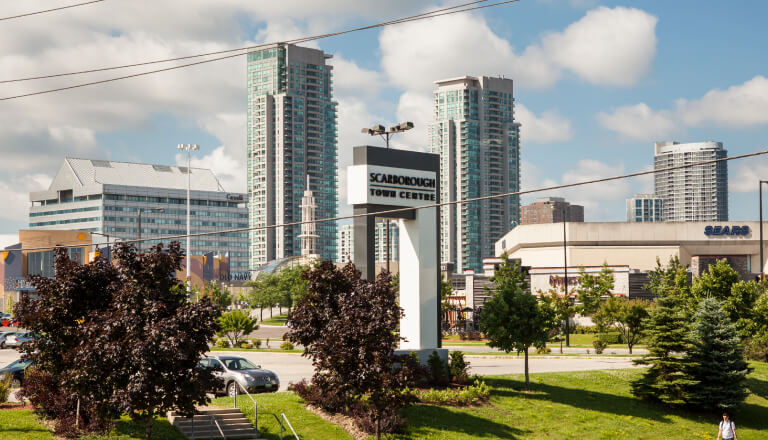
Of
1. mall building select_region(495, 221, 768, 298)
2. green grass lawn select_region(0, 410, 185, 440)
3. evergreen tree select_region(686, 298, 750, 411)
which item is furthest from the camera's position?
mall building select_region(495, 221, 768, 298)

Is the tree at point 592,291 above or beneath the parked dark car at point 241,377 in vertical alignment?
above

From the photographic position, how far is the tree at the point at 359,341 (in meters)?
24.2

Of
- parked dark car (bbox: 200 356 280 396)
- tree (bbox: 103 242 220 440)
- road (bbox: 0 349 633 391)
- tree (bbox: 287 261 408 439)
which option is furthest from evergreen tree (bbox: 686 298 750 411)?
tree (bbox: 103 242 220 440)

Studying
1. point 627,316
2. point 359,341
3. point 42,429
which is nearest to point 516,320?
point 359,341

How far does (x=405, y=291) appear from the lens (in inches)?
1298

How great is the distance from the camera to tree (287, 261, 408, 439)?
79.3 ft

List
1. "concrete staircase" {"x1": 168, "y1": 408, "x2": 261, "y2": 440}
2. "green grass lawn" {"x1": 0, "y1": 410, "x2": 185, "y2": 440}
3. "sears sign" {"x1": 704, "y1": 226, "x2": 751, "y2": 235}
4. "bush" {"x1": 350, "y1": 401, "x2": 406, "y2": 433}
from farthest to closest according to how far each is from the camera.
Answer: "sears sign" {"x1": 704, "y1": 226, "x2": 751, "y2": 235}, "bush" {"x1": 350, "y1": 401, "x2": 406, "y2": 433}, "concrete staircase" {"x1": 168, "y1": 408, "x2": 261, "y2": 440}, "green grass lawn" {"x1": 0, "y1": 410, "x2": 185, "y2": 440}

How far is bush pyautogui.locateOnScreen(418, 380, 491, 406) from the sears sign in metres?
92.8

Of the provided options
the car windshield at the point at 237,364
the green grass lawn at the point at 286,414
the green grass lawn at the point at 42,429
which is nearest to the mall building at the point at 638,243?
the car windshield at the point at 237,364

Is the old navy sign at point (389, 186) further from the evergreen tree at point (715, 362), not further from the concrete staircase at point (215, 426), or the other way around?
the evergreen tree at point (715, 362)

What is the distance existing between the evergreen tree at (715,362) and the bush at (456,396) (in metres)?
10.0

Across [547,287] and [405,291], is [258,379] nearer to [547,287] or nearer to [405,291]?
[405,291]

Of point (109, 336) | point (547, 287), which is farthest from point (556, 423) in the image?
point (547, 287)

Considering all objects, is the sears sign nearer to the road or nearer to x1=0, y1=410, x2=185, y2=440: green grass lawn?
the road
